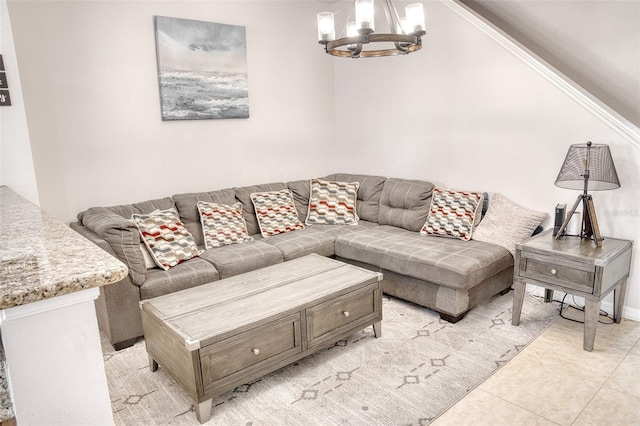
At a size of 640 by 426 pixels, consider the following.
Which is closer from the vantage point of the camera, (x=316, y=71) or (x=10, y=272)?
(x=10, y=272)

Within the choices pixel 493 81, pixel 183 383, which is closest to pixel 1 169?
pixel 183 383

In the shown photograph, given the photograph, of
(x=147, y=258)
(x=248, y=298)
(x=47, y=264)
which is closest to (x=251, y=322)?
Result: (x=248, y=298)

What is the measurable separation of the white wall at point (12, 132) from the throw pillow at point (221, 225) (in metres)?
1.40

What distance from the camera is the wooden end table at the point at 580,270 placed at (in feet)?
8.77

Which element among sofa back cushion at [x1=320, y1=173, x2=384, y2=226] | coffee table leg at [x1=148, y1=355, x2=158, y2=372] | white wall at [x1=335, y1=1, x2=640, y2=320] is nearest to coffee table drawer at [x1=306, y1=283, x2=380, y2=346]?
coffee table leg at [x1=148, y1=355, x2=158, y2=372]

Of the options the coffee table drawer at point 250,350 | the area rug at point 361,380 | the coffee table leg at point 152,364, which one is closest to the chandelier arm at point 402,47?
the coffee table drawer at point 250,350

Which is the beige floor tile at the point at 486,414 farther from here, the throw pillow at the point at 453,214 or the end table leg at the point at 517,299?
the throw pillow at the point at 453,214

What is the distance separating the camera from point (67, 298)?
945mm

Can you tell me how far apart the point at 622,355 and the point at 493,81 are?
227 cm

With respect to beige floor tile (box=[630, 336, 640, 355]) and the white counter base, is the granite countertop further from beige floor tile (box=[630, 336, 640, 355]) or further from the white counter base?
beige floor tile (box=[630, 336, 640, 355])

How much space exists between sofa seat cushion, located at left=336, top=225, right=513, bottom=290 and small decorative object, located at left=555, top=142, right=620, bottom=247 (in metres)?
0.49

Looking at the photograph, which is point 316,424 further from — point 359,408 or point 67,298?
point 67,298

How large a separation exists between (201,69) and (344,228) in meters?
1.95

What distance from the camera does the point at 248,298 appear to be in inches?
102
